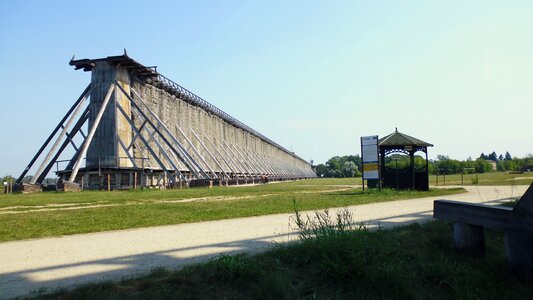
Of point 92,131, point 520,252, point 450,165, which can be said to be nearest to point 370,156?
point 520,252

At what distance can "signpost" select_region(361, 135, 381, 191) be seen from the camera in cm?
2052

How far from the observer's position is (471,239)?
605cm

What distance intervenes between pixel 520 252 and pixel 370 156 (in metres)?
15.7

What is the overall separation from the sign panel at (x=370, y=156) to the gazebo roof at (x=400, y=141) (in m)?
1.61

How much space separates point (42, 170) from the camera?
32.4 meters

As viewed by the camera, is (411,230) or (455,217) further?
(411,230)

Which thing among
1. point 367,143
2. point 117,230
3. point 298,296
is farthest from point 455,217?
point 367,143

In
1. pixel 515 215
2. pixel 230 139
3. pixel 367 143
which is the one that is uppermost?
pixel 230 139

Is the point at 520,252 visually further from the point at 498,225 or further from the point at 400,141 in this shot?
the point at 400,141

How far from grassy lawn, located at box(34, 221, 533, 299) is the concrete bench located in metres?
0.22

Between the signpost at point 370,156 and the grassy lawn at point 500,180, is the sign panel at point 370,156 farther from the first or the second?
the grassy lawn at point 500,180

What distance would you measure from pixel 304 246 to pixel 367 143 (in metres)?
16.1

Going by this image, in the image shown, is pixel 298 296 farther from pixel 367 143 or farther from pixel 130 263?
pixel 367 143

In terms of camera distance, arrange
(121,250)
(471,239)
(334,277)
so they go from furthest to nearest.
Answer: (121,250)
(471,239)
(334,277)
